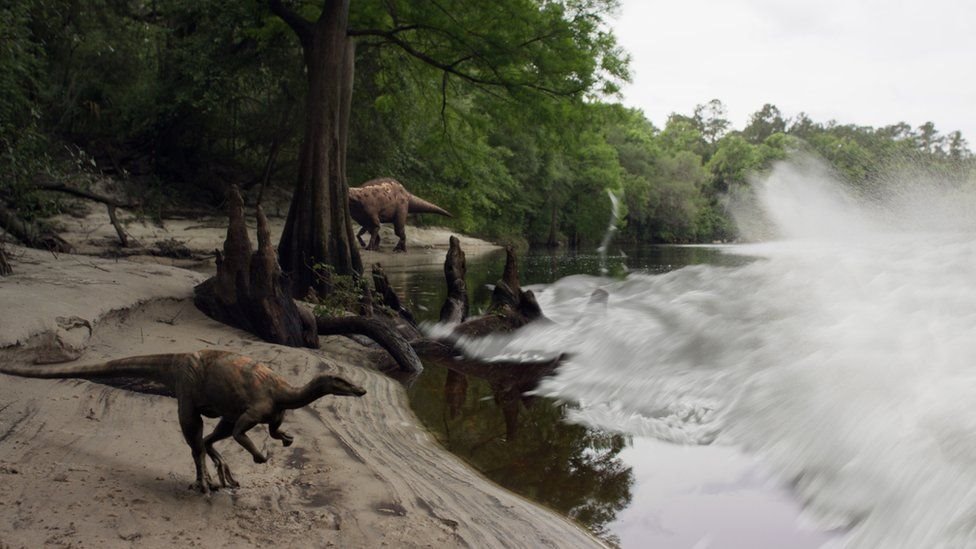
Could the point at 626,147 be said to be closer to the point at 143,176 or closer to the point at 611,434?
the point at 143,176

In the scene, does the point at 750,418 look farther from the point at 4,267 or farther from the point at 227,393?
the point at 4,267

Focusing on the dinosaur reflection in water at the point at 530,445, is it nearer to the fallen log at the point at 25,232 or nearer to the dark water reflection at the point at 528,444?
the dark water reflection at the point at 528,444

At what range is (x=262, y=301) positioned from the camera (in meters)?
6.86

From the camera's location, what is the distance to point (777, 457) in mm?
4469

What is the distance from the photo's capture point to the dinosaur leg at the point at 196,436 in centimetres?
282

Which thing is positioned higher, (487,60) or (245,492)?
(487,60)

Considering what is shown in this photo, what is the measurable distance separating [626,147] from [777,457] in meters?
58.3

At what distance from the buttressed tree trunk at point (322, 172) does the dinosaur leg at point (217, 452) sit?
25.6 ft

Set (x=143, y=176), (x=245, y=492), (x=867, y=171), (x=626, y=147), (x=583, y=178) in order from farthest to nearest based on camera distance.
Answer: (x=626, y=147)
(x=583, y=178)
(x=867, y=171)
(x=143, y=176)
(x=245, y=492)

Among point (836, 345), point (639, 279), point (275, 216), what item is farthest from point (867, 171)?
point (836, 345)

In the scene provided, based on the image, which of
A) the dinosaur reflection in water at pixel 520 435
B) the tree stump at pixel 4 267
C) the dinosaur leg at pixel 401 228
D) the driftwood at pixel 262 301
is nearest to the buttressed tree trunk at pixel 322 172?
the driftwood at pixel 262 301

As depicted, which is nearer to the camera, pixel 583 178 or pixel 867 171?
pixel 867 171

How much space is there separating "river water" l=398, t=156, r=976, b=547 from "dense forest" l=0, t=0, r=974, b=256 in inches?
211

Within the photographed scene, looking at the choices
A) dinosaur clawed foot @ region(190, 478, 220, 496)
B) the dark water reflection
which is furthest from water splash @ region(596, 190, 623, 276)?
dinosaur clawed foot @ region(190, 478, 220, 496)
